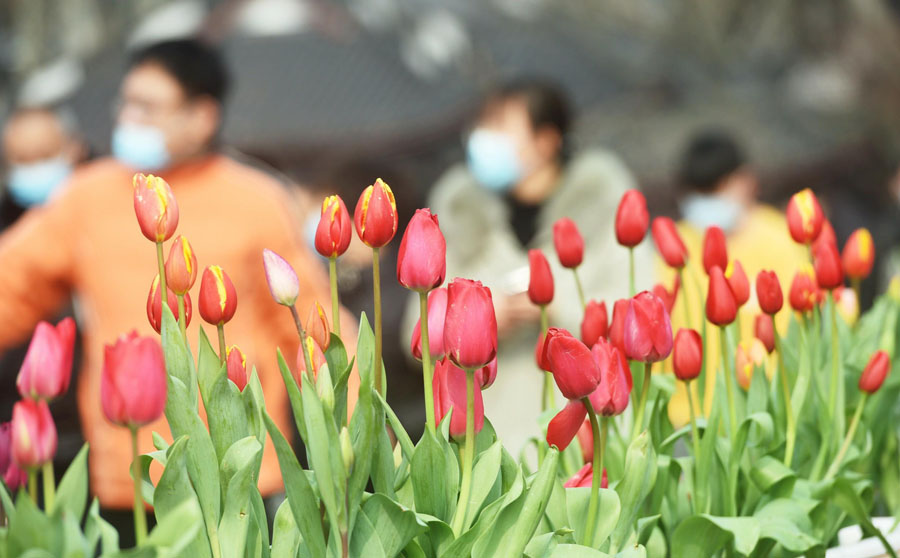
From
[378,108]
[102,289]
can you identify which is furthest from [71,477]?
[378,108]

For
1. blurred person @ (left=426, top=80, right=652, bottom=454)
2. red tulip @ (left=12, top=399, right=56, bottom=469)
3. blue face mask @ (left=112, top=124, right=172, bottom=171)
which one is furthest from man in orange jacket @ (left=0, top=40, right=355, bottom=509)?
red tulip @ (left=12, top=399, right=56, bottom=469)

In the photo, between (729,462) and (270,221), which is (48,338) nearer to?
(729,462)

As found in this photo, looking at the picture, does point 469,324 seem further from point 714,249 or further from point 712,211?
point 712,211

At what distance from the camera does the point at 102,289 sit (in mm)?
2023

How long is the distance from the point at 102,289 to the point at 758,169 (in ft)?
30.1

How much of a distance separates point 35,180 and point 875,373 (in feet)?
8.62

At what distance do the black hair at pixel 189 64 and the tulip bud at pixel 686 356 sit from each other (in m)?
1.40

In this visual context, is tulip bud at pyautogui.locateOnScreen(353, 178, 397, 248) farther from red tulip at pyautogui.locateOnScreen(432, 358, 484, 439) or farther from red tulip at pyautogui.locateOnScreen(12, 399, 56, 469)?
red tulip at pyautogui.locateOnScreen(12, 399, 56, 469)

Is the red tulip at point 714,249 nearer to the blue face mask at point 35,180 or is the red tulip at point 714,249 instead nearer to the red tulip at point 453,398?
the red tulip at point 453,398

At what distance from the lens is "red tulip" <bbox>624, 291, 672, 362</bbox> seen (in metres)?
0.87

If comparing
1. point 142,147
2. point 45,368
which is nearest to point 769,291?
point 45,368

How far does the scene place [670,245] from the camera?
3.70ft

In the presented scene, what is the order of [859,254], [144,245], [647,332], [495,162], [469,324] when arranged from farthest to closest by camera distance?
[495,162]
[144,245]
[859,254]
[647,332]
[469,324]

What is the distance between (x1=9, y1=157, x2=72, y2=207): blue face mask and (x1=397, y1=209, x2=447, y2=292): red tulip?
8.43 feet
